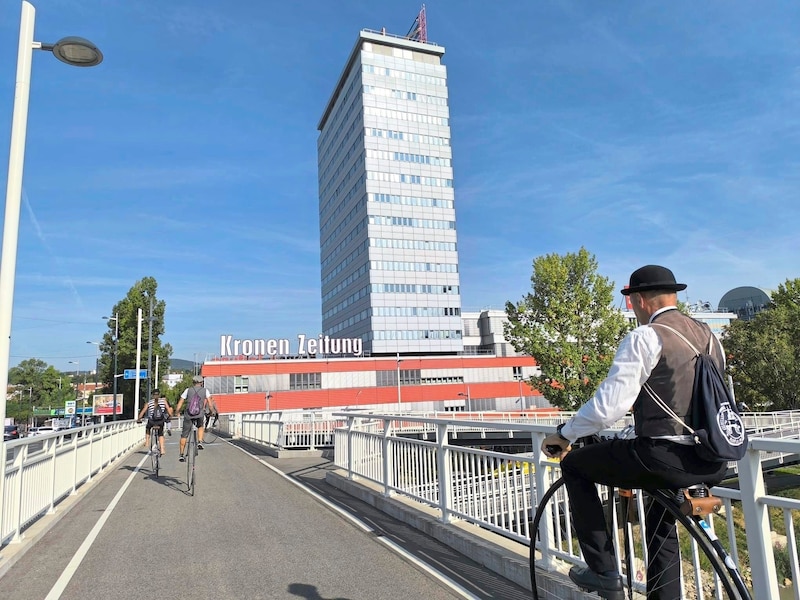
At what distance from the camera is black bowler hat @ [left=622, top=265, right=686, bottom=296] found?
300 cm

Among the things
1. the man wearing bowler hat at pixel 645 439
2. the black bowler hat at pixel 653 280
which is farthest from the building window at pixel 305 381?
the black bowler hat at pixel 653 280

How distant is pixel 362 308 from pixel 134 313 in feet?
136

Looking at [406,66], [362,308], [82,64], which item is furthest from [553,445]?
[406,66]

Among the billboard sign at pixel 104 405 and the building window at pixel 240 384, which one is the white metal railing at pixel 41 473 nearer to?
the billboard sign at pixel 104 405

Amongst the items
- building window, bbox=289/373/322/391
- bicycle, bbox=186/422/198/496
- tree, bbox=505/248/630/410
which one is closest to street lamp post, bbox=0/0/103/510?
bicycle, bbox=186/422/198/496

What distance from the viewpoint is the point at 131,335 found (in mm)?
54281

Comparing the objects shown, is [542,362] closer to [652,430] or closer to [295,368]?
[652,430]

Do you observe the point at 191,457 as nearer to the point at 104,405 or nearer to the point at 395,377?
the point at 104,405

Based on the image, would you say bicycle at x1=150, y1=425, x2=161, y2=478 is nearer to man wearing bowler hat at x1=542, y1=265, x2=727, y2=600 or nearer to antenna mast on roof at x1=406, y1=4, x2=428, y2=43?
man wearing bowler hat at x1=542, y1=265, x2=727, y2=600

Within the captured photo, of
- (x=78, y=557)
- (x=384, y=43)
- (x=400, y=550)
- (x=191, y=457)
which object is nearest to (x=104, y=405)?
(x=191, y=457)

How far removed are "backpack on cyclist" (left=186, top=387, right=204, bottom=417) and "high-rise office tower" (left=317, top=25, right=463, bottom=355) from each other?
75503 mm

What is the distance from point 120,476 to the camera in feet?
46.2

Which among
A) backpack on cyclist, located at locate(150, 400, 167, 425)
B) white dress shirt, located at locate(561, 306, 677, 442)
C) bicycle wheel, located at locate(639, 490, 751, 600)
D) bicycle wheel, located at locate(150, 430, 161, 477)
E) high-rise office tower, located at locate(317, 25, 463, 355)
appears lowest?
bicycle wheel, located at locate(150, 430, 161, 477)

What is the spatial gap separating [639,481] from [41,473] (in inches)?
348
